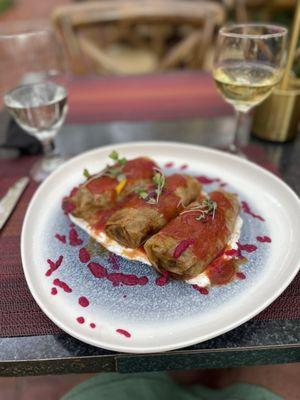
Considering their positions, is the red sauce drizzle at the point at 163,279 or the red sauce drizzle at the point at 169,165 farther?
the red sauce drizzle at the point at 169,165

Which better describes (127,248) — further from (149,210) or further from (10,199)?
(10,199)

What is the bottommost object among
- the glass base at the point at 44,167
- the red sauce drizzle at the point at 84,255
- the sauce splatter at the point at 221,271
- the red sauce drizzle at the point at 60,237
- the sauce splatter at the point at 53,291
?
the glass base at the point at 44,167

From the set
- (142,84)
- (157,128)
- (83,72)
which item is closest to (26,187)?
(157,128)

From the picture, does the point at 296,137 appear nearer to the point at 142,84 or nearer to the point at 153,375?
the point at 142,84

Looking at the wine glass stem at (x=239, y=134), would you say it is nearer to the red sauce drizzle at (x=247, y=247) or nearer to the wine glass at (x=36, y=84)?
the red sauce drizzle at (x=247, y=247)

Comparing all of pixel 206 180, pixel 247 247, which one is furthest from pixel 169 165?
pixel 247 247

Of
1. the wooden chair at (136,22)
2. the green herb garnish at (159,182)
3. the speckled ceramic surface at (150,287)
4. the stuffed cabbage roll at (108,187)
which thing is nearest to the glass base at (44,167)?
the speckled ceramic surface at (150,287)
